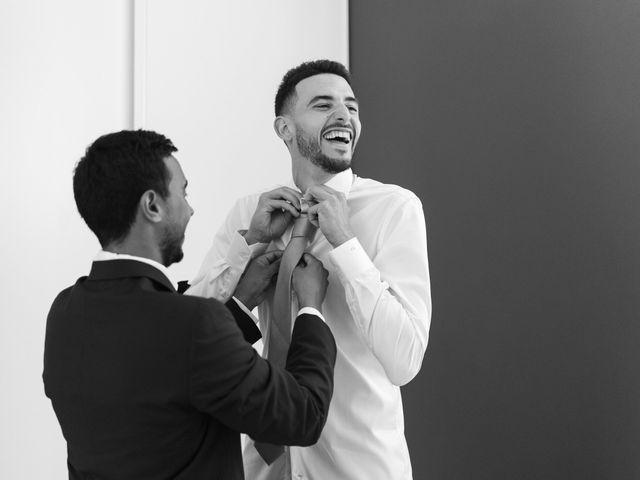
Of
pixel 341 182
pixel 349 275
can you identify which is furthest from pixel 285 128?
pixel 349 275

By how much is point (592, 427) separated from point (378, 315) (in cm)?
97

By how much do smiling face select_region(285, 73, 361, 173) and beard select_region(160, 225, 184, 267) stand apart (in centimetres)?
60

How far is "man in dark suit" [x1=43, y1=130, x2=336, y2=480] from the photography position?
1.14 metres

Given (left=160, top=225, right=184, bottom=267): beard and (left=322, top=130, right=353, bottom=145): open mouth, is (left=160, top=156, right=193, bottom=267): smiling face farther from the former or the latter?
(left=322, top=130, right=353, bottom=145): open mouth

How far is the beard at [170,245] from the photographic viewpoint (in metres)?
1.31

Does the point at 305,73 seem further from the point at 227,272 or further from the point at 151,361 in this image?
the point at 151,361

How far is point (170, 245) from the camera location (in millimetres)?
1325

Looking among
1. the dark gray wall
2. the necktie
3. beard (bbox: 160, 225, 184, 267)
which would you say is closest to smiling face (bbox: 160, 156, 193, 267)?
beard (bbox: 160, 225, 184, 267)

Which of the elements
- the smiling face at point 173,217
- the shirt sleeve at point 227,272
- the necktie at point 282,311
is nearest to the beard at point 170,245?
the smiling face at point 173,217

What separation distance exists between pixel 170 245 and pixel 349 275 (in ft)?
1.30

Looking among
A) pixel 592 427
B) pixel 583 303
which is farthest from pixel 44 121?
pixel 592 427

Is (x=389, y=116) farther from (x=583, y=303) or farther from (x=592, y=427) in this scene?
(x=592, y=427)

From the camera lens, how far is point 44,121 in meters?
2.44

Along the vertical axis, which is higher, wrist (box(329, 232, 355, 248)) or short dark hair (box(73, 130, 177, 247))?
short dark hair (box(73, 130, 177, 247))
